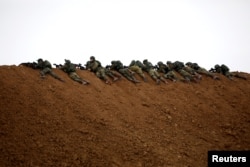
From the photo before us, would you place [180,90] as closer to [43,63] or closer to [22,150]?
[43,63]

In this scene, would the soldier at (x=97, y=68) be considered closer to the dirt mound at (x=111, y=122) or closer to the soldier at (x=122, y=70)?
the dirt mound at (x=111, y=122)

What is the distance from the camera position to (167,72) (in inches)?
553

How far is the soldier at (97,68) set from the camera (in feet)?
38.4

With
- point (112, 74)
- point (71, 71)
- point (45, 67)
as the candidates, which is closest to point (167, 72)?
point (112, 74)

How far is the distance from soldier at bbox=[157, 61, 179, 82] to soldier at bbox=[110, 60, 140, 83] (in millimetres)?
1873

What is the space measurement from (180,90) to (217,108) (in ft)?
5.78

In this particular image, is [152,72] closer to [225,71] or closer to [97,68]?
[97,68]

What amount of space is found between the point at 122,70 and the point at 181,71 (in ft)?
10.8

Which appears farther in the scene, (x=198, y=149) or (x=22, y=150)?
(x=198, y=149)

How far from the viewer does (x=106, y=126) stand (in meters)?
8.51

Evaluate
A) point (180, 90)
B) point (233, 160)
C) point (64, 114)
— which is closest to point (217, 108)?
point (180, 90)

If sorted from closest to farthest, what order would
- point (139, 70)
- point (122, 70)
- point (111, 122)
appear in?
point (111, 122)
point (122, 70)
point (139, 70)

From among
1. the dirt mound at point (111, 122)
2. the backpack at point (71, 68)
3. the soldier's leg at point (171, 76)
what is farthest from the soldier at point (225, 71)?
the backpack at point (71, 68)

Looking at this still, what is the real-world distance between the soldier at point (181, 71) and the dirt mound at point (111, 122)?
3.78 ft
